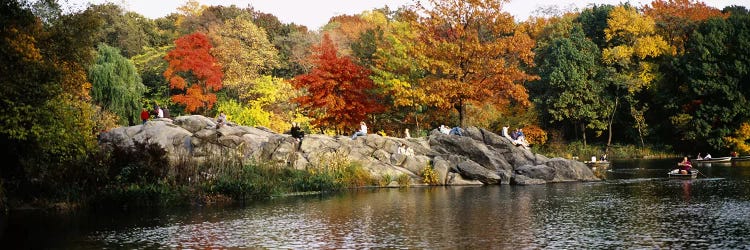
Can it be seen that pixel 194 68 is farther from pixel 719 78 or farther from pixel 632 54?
pixel 719 78

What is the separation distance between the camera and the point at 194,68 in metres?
64.7

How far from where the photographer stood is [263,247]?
20.7 metres

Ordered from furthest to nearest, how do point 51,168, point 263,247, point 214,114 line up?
point 214,114 → point 51,168 → point 263,247

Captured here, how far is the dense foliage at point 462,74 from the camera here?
2030 inches

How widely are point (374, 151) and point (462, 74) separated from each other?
11989 millimetres

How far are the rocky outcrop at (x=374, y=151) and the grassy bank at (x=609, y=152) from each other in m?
24.7

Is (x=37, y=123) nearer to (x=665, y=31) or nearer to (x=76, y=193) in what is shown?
(x=76, y=193)

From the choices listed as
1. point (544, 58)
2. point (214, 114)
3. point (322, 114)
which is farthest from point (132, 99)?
point (544, 58)

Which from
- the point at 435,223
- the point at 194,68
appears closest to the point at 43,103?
the point at 435,223

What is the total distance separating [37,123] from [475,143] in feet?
78.7

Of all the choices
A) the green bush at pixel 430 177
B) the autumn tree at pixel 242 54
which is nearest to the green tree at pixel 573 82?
the autumn tree at pixel 242 54

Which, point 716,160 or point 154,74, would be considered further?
point 154,74

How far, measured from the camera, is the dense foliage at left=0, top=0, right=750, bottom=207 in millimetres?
51562

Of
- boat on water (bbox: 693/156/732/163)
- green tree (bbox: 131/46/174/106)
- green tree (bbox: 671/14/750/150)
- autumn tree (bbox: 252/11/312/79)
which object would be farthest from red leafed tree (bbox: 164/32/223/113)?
green tree (bbox: 671/14/750/150)
